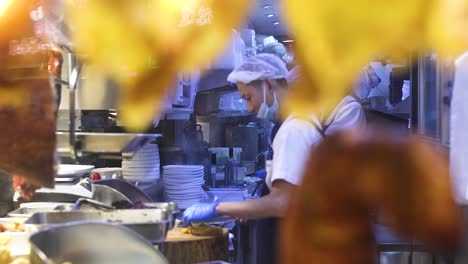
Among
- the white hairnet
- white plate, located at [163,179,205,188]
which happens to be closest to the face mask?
the white hairnet

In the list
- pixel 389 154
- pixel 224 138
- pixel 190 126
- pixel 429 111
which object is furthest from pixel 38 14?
pixel 224 138

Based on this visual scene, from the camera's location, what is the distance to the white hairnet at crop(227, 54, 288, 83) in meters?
2.22

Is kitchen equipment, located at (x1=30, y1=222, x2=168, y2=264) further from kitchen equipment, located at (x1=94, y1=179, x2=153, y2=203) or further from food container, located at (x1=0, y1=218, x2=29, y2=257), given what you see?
kitchen equipment, located at (x1=94, y1=179, x2=153, y2=203)

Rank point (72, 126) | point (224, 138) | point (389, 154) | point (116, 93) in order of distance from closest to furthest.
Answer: point (389, 154), point (116, 93), point (72, 126), point (224, 138)

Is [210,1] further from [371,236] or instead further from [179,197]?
[179,197]

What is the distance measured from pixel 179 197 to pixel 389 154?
11.2 feet

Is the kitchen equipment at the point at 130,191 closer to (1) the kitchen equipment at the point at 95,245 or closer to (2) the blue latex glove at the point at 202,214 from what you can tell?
(2) the blue latex glove at the point at 202,214

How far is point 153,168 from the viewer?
12.2 ft

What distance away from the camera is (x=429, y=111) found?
2.64 m

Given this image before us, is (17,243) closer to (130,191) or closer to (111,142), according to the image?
(130,191)

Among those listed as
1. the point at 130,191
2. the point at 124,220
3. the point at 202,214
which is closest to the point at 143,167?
the point at 202,214

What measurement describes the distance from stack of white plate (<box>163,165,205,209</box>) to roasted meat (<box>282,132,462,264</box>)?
130 inches

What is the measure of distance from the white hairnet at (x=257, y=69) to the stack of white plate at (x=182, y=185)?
1.65 metres

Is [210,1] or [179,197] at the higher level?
[210,1]
